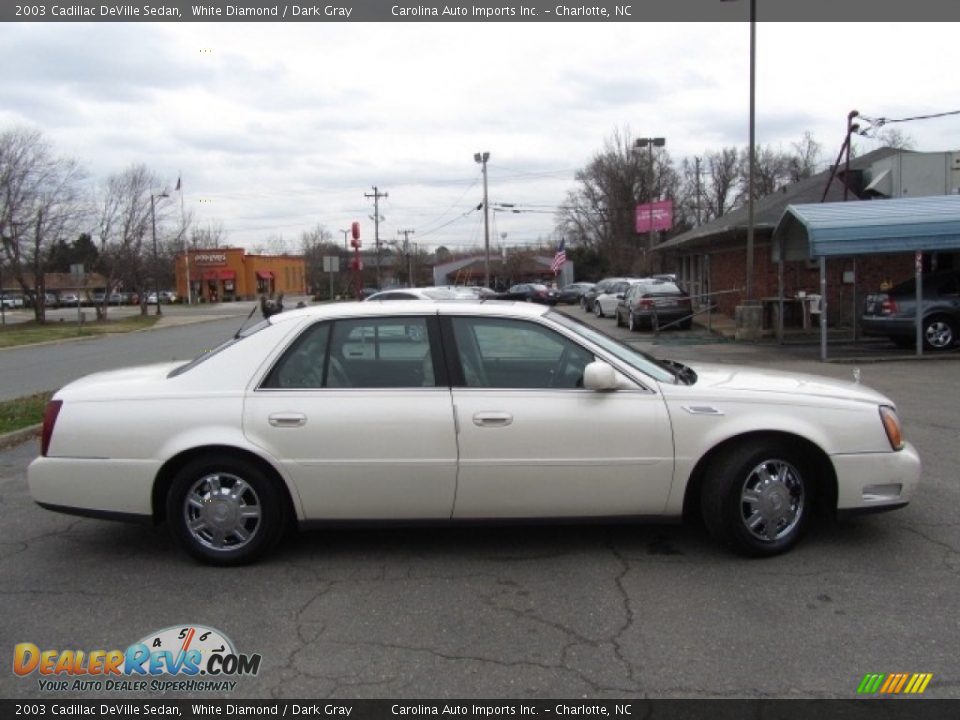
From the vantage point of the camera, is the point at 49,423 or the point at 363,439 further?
the point at 49,423

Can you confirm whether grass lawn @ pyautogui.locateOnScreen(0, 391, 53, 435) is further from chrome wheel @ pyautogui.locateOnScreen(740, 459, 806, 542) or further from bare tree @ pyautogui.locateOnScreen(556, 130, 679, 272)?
bare tree @ pyautogui.locateOnScreen(556, 130, 679, 272)

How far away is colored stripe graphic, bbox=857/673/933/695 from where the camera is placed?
3.14 m

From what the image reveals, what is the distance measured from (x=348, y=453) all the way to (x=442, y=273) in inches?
3146

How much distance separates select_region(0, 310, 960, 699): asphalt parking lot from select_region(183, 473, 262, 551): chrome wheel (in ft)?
0.73

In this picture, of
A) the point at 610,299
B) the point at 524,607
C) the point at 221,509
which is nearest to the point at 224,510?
the point at 221,509

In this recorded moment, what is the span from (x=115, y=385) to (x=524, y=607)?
2.76 m

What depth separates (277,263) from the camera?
94.5 metres

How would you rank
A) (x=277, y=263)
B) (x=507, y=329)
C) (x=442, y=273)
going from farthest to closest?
(x=277, y=263), (x=442, y=273), (x=507, y=329)

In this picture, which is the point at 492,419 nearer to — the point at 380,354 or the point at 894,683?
the point at 380,354

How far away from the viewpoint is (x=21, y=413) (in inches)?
377

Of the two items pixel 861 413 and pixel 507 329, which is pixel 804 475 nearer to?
pixel 861 413
